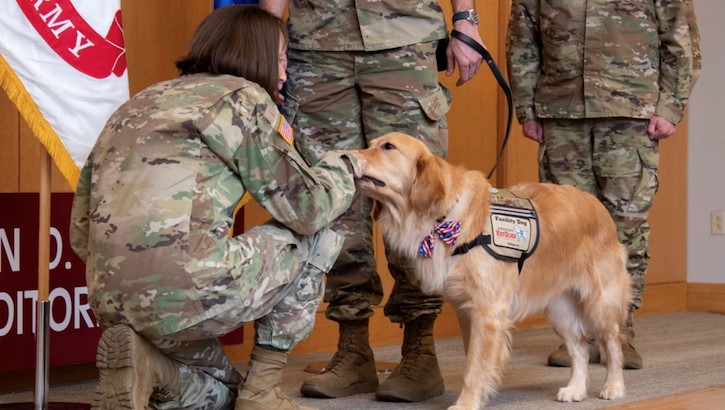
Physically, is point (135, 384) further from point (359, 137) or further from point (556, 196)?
point (556, 196)

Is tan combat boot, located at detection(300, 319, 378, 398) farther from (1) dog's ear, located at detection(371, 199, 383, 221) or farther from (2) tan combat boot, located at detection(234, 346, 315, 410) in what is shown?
(2) tan combat boot, located at detection(234, 346, 315, 410)

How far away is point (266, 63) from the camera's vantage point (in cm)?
253

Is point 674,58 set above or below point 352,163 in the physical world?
above

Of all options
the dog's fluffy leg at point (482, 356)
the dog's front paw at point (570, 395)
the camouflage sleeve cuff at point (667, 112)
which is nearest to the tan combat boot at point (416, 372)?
the dog's fluffy leg at point (482, 356)

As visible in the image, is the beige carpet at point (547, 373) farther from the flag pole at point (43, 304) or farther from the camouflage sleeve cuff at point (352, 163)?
the camouflage sleeve cuff at point (352, 163)

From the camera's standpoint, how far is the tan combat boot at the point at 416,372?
10.0 feet

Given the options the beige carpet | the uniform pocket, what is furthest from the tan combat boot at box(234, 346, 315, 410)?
the uniform pocket

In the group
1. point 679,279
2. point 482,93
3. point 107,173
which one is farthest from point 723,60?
point 107,173

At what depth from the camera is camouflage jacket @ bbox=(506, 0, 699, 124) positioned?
3887mm

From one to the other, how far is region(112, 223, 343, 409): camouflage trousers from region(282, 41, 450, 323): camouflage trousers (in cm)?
55

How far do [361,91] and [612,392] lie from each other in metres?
1.28

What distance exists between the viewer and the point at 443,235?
2.83 meters

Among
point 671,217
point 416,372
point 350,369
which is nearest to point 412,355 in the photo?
point 416,372

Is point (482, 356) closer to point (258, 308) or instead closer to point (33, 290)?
point (258, 308)
